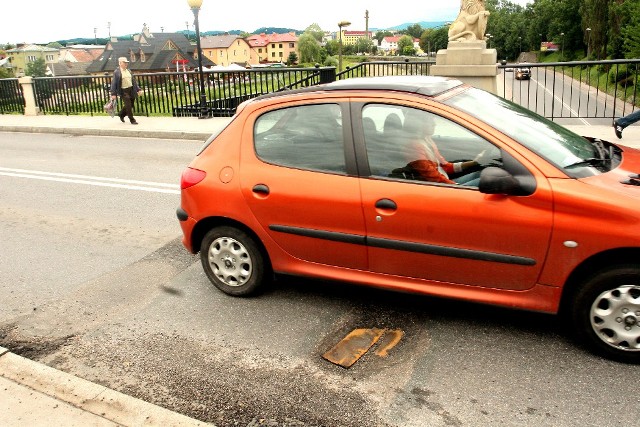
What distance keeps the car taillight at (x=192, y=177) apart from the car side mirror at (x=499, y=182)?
87.4 inches

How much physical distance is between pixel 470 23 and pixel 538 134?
11.2 meters

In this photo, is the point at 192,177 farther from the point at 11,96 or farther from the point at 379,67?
the point at 11,96

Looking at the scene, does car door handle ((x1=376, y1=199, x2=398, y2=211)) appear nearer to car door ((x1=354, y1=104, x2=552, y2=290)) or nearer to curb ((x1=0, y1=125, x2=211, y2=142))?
car door ((x1=354, y1=104, x2=552, y2=290))

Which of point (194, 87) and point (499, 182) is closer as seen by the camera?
point (499, 182)

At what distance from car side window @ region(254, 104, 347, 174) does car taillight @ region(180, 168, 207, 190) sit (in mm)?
Answer: 532

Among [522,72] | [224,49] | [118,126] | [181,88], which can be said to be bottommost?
[118,126]

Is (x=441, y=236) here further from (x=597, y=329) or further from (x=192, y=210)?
(x=192, y=210)

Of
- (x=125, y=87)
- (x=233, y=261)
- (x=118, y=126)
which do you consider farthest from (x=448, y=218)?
(x=125, y=87)

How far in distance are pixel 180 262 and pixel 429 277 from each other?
8.96ft

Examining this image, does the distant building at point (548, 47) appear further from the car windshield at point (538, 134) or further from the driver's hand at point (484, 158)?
the driver's hand at point (484, 158)

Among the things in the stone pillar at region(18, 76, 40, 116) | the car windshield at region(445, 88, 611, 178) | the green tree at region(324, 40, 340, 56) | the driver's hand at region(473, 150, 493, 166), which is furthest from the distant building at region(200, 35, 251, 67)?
the driver's hand at region(473, 150, 493, 166)

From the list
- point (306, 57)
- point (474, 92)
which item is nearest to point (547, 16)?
point (306, 57)

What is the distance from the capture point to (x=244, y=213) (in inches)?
176

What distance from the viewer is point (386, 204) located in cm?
391
